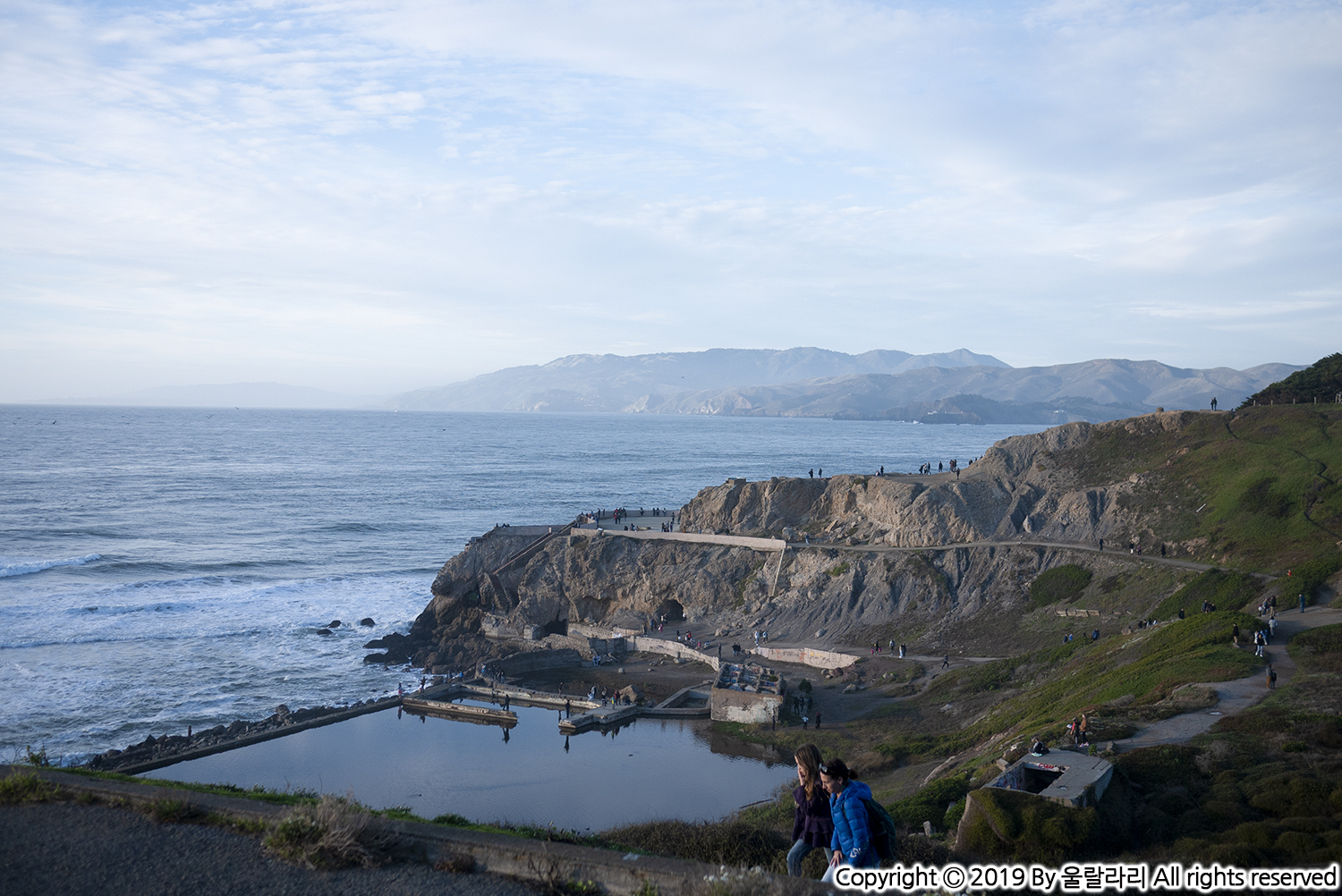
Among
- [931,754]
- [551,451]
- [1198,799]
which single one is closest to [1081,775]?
[1198,799]

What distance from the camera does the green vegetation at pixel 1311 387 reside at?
6406 centimetres

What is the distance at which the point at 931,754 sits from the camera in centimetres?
3080

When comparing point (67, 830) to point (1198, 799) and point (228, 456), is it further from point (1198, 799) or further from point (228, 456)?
point (228, 456)

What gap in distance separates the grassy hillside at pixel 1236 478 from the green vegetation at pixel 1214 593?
2634 millimetres

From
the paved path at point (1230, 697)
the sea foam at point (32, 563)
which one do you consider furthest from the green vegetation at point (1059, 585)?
the sea foam at point (32, 563)

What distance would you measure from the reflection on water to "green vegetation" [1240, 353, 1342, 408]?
5469 centimetres

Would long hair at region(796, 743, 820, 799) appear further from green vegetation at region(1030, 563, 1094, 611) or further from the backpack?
green vegetation at region(1030, 563, 1094, 611)

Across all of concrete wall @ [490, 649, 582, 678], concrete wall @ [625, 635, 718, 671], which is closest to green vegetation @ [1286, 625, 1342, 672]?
concrete wall @ [625, 635, 718, 671]

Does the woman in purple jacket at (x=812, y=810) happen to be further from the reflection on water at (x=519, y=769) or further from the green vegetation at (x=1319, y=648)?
the green vegetation at (x=1319, y=648)

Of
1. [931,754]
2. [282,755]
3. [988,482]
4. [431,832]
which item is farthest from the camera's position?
[988,482]

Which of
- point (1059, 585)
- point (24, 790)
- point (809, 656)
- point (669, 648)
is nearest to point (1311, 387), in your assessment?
point (1059, 585)

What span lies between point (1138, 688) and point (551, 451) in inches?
6623

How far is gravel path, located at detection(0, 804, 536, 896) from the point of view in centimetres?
1120

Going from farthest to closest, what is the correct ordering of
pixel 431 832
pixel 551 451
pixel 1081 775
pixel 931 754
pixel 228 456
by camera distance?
pixel 551 451 < pixel 228 456 < pixel 931 754 < pixel 1081 775 < pixel 431 832
